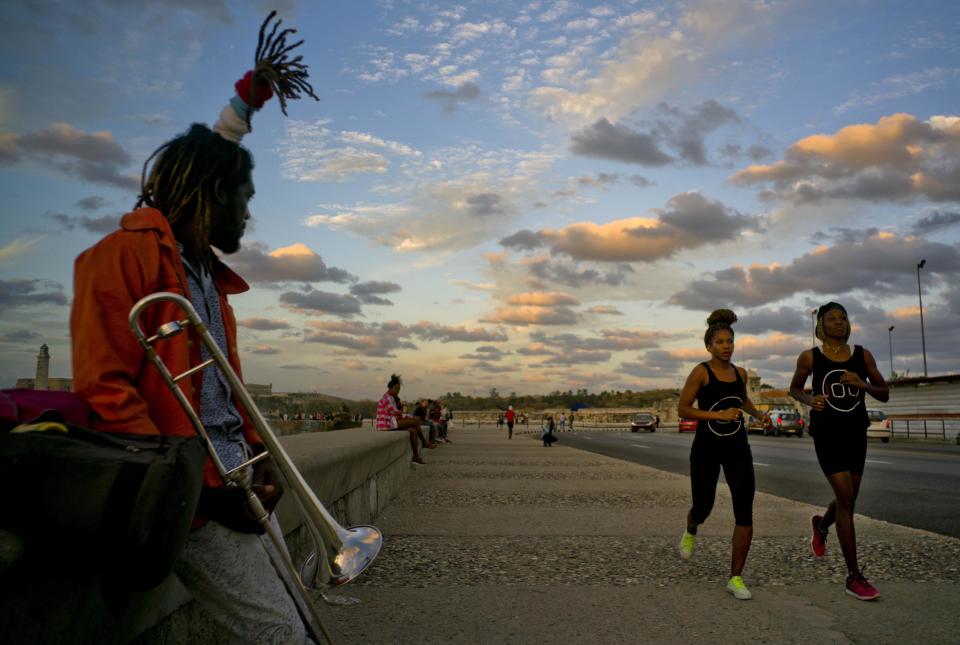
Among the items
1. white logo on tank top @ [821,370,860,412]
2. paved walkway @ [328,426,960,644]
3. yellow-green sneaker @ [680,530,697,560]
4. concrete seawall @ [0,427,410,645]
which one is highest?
white logo on tank top @ [821,370,860,412]

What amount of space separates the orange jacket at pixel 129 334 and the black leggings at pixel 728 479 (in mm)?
4209

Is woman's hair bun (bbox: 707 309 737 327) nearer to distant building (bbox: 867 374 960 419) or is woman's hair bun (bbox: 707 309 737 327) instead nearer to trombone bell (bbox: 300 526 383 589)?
trombone bell (bbox: 300 526 383 589)

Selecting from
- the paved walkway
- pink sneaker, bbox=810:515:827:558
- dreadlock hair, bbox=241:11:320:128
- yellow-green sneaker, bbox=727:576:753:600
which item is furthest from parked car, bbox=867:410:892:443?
dreadlock hair, bbox=241:11:320:128

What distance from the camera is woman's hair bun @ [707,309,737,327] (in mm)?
6200

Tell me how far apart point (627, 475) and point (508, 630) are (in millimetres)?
11702

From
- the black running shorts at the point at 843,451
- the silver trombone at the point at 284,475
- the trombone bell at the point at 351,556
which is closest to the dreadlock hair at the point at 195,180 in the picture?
the silver trombone at the point at 284,475

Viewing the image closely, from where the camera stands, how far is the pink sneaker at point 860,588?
5.24 meters

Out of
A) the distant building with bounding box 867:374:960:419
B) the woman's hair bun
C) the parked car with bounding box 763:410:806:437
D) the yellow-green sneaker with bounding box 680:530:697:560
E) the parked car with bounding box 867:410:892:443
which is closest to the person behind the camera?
the woman's hair bun

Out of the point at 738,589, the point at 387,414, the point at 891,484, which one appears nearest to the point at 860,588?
the point at 738,589

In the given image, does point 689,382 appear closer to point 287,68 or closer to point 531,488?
point 287,68

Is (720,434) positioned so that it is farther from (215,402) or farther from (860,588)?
(215,402)

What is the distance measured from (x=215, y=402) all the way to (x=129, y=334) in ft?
1.27

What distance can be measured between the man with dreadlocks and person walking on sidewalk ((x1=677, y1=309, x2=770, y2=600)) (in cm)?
383

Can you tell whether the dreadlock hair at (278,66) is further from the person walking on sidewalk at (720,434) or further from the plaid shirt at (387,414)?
the plaid shirt at (387,414)
